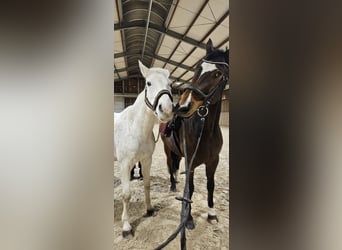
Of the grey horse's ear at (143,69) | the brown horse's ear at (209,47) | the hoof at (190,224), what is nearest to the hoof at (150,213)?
the hoof at (190,224)

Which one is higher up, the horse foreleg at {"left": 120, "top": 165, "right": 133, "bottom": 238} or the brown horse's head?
the brown horse's head

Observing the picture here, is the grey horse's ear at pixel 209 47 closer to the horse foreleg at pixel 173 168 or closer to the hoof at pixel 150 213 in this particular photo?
the horse foreleg at pixel 173 168

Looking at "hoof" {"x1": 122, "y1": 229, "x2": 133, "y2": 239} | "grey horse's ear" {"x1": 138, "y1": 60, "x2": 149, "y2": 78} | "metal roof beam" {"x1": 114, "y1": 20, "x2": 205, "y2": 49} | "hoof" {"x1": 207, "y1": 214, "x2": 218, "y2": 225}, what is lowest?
"hoof" {"x1": 122, "y1": 229, "x2": 133, "y2": 239}

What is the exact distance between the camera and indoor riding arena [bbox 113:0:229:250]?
65cm

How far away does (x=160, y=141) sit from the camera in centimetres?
71

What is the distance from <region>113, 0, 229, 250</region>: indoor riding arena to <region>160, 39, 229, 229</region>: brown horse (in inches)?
0.5

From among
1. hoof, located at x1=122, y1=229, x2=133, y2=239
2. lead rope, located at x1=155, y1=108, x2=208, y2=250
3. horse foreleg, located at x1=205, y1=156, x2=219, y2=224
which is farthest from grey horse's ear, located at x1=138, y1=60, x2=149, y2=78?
hoof, located at x1=122, y1=229, x2=133, y2=239

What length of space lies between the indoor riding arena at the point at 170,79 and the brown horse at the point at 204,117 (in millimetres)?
13

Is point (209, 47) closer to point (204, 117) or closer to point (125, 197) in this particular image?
point (204, 117)

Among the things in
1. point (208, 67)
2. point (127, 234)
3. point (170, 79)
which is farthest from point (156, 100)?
point (127, 234)

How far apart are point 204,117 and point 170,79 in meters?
0.17

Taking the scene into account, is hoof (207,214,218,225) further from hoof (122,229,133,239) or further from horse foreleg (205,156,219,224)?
hoof (122,229,133,239)
